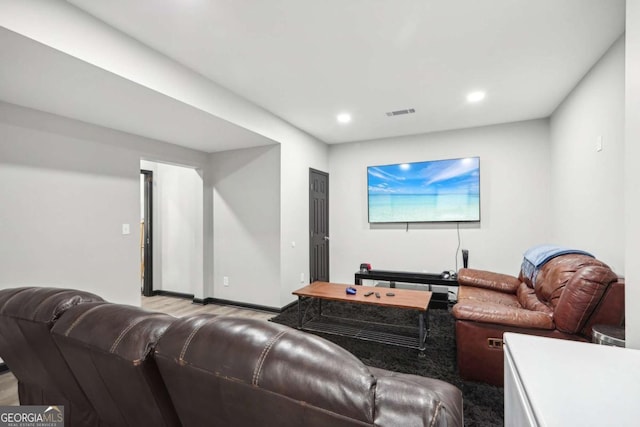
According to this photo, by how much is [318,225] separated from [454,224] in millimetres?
2147

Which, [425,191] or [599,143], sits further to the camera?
[425,191]

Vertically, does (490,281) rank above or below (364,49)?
below

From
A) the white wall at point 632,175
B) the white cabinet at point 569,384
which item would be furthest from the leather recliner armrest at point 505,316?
the white cabinet at point 569,384

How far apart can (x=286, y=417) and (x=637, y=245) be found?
5.55ft

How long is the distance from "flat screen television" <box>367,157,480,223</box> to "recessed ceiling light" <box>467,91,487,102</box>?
45.8 inches

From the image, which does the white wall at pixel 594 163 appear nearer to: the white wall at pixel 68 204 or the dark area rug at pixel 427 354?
the dark area rug at pixel 427 354

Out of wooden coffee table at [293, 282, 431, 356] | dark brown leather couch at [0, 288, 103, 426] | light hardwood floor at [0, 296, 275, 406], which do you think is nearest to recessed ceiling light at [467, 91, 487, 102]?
wooden coffee table at [293, 282, 431, 356]

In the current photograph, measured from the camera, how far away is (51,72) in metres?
2.05

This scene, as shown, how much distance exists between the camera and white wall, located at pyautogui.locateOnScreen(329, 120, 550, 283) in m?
4.16

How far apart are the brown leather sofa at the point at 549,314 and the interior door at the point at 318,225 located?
2835 mm

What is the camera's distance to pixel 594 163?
272 centimetres

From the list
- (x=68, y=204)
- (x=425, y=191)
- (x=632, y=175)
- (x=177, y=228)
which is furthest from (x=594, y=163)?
(x=177, y=228)

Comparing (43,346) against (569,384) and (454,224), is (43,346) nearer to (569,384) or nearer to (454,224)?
(569,384)

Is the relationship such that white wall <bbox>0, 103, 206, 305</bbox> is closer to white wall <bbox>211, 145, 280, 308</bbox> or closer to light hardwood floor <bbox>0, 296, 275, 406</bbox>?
light hardwood floor <bbox>0, 296, 275, 406</bbox>
